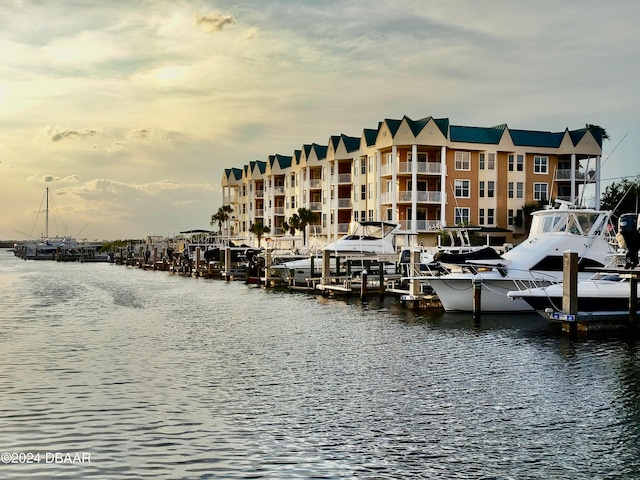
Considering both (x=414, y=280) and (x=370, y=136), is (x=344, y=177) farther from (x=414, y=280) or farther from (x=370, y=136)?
(x=414, y=280)

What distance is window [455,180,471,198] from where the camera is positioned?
72.5m

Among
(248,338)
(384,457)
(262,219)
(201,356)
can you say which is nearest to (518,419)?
(384,457)

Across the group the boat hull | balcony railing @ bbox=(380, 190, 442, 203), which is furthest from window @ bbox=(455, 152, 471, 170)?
the boat hull

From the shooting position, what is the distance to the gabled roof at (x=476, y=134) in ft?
240

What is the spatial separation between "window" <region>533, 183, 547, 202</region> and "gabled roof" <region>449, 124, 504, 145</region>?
6.52 meters

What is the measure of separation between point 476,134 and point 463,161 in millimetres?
3564

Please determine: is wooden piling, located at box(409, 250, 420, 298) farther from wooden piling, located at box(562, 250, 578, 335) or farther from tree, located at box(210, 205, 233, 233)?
tree, located at box(210, 205, 233, 233)

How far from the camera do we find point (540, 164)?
250 feet

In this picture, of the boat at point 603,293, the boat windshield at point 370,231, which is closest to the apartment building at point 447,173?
the boat windshield at point 370,231

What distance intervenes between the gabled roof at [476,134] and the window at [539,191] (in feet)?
21.4

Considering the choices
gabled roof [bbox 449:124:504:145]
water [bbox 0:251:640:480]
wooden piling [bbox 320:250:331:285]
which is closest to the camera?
water [bbox 0:251:640:480]

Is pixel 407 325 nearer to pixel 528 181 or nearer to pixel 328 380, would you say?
pixel 328 380

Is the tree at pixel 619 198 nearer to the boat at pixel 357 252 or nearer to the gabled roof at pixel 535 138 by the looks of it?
the gabled roof at pixel 535 138

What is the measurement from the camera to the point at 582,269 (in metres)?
34.2
